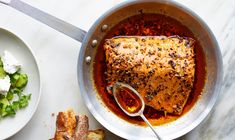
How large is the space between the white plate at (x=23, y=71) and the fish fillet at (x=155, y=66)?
0.34 metres

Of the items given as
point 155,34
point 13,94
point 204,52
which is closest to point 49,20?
point 13,94

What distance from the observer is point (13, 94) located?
8.24 feet

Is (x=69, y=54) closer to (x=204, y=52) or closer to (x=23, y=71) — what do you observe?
(x=23, y=71)

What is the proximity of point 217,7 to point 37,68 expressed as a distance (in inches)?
34.5

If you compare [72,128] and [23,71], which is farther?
[23,71]

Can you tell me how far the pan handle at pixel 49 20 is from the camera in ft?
7.94

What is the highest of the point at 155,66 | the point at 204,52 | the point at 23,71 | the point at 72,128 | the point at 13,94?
the point at 204,52

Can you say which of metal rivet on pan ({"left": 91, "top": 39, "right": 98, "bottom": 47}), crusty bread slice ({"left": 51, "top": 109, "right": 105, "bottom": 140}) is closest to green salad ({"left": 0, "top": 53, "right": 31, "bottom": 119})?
crusty bread slice ({"left": 51, "top": 109, "right": 105, "bottom": 140})

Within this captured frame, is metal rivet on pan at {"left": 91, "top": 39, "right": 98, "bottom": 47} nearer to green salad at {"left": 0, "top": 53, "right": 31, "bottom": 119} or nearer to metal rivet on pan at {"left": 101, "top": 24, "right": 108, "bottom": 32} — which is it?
metal rivet on pan at {"left": 101, "top": 24, "right": 108, "bottom": 32}

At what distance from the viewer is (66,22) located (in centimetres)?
243

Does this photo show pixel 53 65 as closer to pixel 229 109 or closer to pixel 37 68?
→ pixel 37 68

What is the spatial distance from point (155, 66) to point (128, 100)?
0.68 feet

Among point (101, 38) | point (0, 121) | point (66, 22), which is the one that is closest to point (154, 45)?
point (101, 38)

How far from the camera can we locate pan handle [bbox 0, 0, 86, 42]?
2.42 m
